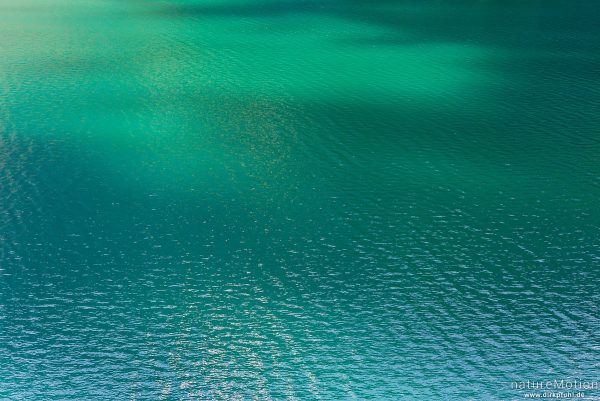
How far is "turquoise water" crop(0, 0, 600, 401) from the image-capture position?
13219mm

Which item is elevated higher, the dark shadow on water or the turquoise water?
the dark shadow on water

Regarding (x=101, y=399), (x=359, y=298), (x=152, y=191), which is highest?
(x=152, y=191)

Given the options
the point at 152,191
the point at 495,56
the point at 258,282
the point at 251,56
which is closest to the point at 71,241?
the point at 152,191

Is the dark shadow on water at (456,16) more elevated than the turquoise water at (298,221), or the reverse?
the dark shadow on water at (456,16)

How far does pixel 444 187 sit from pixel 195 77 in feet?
43.6

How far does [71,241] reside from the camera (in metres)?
17.1

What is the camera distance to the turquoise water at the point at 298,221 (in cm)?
1322

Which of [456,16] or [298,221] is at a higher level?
[456,16]

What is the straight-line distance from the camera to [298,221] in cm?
1811

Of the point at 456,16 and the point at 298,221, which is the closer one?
the point at 298,221

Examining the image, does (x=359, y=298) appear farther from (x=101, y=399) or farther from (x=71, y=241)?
(x=71, y=241)

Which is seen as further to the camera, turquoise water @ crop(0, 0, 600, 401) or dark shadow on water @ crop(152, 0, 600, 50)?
dark shadow on water @ crop(152, 0, 600, 50)

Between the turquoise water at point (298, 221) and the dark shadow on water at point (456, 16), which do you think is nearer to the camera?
the turquoise water at point (298, 221)

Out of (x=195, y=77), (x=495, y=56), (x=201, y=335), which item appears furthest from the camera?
(x=495, y=56)
